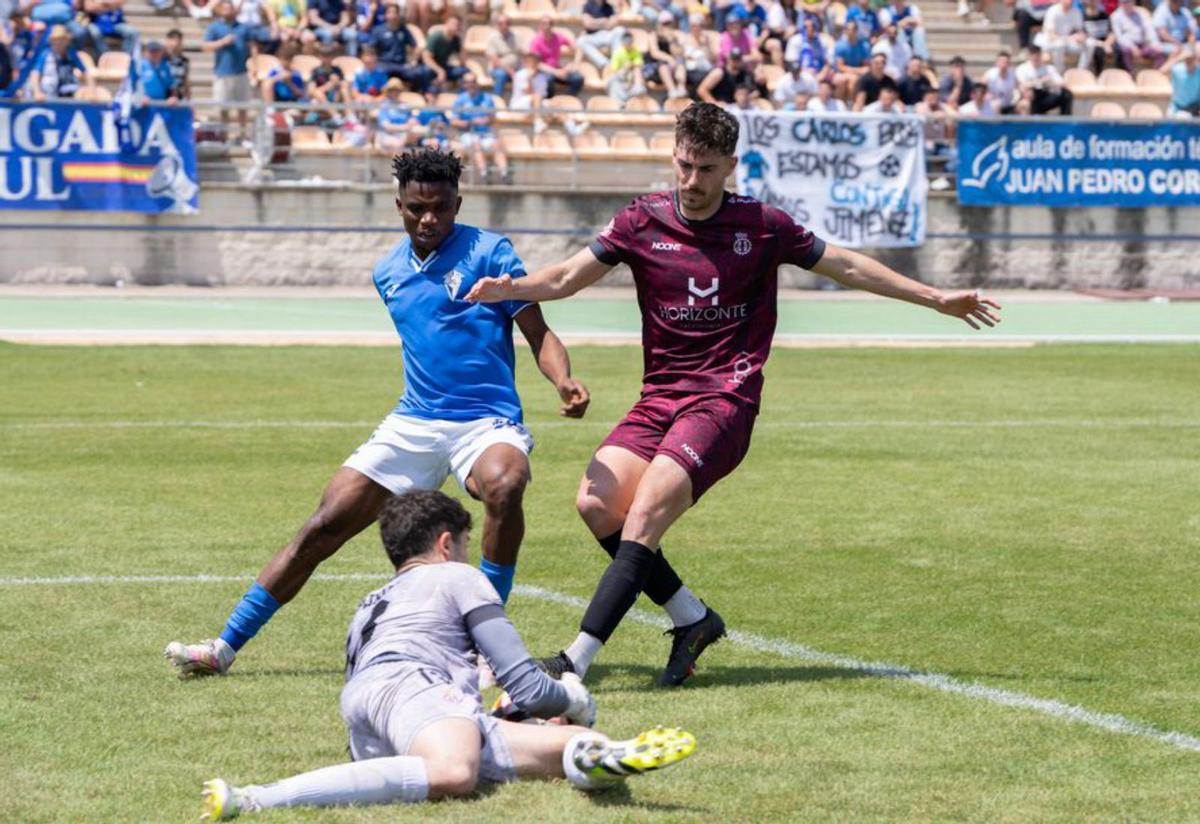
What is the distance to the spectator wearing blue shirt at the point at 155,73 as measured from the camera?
28.0m

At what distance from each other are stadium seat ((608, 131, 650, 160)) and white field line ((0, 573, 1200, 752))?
66.4 ft

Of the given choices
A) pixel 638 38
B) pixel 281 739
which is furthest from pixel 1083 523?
pixel 638 38

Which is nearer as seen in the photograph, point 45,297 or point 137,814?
point 137,814

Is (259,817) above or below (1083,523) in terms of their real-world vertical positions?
above

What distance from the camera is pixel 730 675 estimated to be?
7977 mm

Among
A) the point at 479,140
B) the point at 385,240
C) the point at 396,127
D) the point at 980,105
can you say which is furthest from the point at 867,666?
the point at 980,105

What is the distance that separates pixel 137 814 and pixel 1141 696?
386 cm

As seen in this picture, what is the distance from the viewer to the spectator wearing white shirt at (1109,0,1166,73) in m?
34.8

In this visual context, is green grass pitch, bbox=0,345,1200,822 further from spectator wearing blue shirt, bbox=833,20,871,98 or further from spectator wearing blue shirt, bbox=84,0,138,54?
spectator wearing blue shirt, bbox=833,20,871,98

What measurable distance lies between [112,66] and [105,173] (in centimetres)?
286

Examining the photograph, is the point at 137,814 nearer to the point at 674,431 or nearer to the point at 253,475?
the point at 674,431

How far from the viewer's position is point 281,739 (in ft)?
22.4

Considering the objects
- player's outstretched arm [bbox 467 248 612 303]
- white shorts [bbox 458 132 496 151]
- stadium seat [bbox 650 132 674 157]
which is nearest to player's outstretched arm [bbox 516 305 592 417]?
player's outstretched arm [bbox 467 248 612 303]

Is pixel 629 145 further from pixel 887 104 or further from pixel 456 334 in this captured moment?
pixel 456 334
